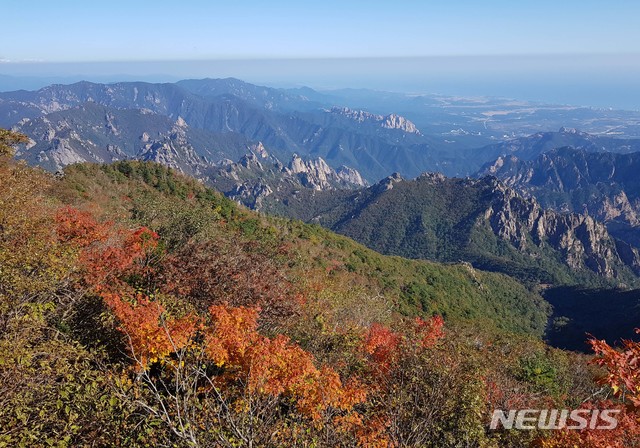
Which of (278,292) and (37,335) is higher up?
(37,335)

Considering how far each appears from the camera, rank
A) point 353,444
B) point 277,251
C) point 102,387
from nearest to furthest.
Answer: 1. point 353,444
2. point 102,387
3. point 277,251

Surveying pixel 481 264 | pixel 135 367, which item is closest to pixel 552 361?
pixel 135 367

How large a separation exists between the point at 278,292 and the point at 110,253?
10.6 metres

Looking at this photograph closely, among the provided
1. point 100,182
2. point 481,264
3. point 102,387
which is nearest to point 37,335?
point 102,387

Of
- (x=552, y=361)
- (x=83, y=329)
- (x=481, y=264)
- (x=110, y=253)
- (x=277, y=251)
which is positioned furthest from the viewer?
(x=481, y=264)

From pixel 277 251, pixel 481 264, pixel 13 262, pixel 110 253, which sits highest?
pixel 13 262

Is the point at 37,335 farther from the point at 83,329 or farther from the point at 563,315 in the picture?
the point at 563,315

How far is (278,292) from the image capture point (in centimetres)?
2422

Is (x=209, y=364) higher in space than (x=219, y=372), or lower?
higher

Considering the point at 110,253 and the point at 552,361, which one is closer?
the point at 110,253

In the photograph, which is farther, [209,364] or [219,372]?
[219,372]

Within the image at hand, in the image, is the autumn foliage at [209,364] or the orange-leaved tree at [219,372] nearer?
the autumn foliage at [209,364]

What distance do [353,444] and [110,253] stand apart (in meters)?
18.7

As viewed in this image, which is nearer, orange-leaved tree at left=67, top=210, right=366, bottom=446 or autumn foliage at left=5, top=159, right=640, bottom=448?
autumn foliage at left=5, top=159, right=640, bottom=448
